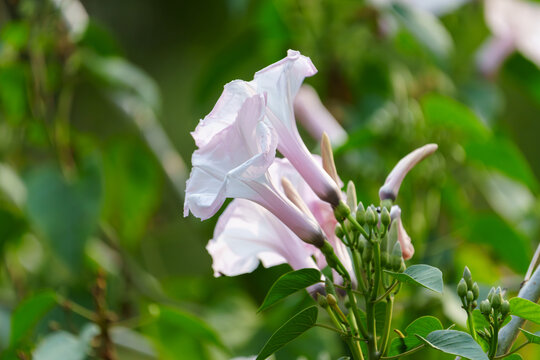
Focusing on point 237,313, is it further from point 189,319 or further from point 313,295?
point 313,295

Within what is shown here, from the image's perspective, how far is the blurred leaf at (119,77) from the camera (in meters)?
1.00

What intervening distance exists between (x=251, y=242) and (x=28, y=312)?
230 millimetres

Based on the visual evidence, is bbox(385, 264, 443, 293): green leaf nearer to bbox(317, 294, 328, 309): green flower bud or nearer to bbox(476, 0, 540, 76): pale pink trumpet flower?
bbox(317, 294, 328, 309): green flower bud

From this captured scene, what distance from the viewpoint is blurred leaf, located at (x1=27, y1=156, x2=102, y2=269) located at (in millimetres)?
833

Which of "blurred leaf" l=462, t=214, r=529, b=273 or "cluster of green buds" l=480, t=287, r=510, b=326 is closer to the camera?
"cluster of green buds" l=480, t=287, r=510, b=326

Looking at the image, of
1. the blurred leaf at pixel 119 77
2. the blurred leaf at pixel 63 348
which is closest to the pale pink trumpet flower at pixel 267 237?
the blurred leaf at pixel 63 348

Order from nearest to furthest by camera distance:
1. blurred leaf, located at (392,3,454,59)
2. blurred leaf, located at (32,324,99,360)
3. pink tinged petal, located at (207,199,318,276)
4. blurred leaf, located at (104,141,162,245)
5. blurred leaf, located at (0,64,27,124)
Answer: pink tinged petal, located at (207,199,318,276) < blurred leaf, located at (32,324,99,360) < blurred leaf, located at (392,3,454,59) < blurred leaf, located at (0,64,27,124) < blurred leaf, located at (104,141,162,245)

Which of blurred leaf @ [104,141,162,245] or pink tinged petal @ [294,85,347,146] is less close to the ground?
blurred leaf @ [104,141,162,245]

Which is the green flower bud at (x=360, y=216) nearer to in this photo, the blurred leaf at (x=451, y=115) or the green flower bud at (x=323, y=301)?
the green flower bud at (x=323, y=301)

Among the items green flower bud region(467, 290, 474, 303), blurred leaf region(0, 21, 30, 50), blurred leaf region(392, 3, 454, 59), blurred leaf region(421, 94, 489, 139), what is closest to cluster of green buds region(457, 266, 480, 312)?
green flower bud region(467, 290, 474, 303)

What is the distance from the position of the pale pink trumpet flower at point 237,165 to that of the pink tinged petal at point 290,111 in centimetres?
2

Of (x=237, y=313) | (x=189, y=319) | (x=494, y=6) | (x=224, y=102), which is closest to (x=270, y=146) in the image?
(x=224, y=102)

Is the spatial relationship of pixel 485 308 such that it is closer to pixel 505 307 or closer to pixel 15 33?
pixel 505 307

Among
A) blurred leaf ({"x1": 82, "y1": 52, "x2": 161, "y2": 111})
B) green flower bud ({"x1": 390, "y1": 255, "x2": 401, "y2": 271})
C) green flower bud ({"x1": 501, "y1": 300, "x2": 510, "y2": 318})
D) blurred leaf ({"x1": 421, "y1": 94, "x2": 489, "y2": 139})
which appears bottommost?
green flower bud ({"x1": 501, "y1": 300, "x2": 510, "y2": 318})
